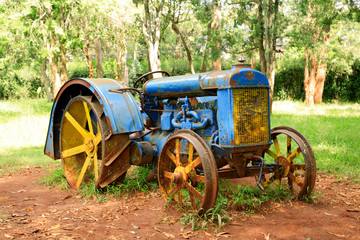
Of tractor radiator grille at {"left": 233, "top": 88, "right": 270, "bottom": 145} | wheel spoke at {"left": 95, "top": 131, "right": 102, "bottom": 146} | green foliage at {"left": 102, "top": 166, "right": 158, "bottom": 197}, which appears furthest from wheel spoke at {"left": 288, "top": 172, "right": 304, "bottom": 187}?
wheel spoke at {"left": 95, "top": 131, "right": 102, "bottom": 146}

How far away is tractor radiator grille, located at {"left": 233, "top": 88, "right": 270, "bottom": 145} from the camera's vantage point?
11.7 ft

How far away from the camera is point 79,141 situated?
17.6 ft

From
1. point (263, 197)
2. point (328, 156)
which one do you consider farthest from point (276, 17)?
point (263, 197)

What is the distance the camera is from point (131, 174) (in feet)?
17.4

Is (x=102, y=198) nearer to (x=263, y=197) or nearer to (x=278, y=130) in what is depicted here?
(x=263, y=197)

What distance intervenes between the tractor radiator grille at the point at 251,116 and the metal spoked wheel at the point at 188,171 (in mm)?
410

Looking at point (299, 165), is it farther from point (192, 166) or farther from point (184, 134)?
point (184, 134)

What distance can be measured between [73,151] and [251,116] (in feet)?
8.64

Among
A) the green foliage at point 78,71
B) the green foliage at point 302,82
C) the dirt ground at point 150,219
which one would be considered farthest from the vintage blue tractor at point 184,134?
the green foliage at point 78,71

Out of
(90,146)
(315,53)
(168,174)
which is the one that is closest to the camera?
(168,174)

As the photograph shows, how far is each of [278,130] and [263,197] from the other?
2.85 ft

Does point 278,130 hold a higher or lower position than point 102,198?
higher

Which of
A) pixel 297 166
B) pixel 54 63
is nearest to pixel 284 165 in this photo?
pixel 297 166

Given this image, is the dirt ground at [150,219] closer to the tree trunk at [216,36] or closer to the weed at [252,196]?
the weed at [252,196]
